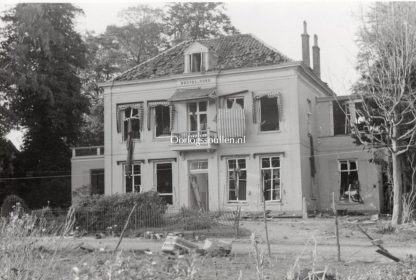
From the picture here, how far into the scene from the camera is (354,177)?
3103 cm

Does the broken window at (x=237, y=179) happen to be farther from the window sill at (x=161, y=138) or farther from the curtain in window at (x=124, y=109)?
the curtain in window at (x=124, y=109)

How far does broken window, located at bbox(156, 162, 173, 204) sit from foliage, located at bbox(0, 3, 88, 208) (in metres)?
10.1

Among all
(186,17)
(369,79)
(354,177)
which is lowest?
(354,177)

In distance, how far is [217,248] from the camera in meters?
13.4

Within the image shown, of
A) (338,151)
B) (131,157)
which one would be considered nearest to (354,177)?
(338,151)

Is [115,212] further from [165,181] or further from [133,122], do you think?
[133,122]

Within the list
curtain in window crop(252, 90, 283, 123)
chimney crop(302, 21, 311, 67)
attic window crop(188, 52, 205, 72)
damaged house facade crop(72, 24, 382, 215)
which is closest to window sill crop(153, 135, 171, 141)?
damaged house facade crop(72, 24, 382, 215)

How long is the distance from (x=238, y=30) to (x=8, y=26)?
55.2 feet

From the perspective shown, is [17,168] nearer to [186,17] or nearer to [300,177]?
[186,17]

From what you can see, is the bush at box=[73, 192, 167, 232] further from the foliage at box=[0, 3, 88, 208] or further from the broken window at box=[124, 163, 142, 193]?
the foliage at box=[0, 3, 88, 208]

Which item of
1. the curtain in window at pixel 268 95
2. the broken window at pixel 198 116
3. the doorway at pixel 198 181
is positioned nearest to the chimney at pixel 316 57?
the curtain in window at pixel 268 95

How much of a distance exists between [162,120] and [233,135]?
464cm

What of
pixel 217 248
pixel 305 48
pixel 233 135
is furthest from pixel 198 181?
pixel 217 248

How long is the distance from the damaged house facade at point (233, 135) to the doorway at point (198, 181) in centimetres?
5
